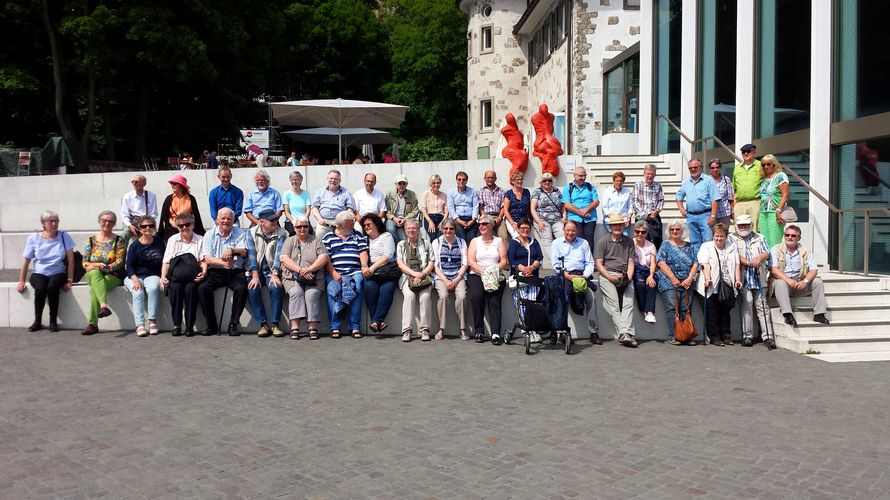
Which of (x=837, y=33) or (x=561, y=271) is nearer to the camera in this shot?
(x=561, y=271)

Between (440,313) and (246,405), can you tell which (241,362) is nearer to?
(246,405)

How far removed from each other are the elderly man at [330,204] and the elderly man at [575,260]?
12.7 feet

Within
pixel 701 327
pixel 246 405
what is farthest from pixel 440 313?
pixel 246 405

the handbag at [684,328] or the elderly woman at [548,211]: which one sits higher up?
the elderly woman at [548,211]

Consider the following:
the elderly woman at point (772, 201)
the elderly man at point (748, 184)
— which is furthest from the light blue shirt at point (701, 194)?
the elderly woman at point (772, 201)

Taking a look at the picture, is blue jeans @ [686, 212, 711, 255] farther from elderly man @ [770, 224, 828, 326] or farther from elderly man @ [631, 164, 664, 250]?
elderly man @ [770, 224, 828, 326]

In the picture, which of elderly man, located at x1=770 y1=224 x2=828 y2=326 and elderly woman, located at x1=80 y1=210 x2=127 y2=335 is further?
elderly woman, located at x1=80 y1=210 x2=127 y2=335

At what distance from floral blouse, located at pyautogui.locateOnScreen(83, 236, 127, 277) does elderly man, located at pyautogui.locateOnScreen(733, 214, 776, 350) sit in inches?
317

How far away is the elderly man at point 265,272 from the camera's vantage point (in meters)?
11.1

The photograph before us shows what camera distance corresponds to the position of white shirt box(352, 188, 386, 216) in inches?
527

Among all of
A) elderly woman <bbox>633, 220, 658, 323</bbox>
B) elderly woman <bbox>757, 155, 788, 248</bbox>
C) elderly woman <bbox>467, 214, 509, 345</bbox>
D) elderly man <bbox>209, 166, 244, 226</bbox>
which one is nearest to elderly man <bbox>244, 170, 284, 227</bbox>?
elderly man <bbox>209, 166, 244, 226</bbox>

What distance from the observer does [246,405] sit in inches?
286

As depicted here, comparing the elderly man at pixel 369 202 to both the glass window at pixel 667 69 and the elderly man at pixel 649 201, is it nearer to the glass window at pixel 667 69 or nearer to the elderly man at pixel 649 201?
the elderly man at pixel 649 201

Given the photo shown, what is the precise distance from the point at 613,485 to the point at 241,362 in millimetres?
5027
